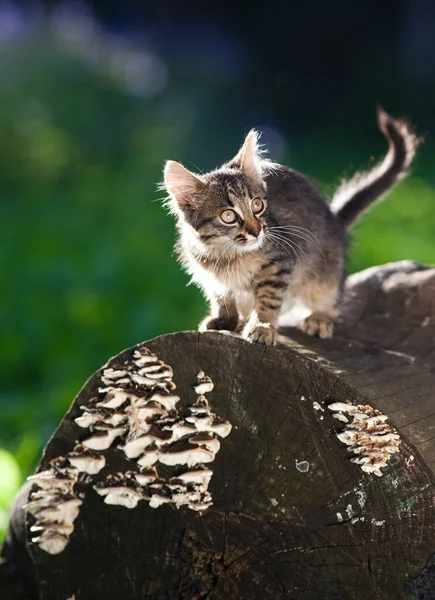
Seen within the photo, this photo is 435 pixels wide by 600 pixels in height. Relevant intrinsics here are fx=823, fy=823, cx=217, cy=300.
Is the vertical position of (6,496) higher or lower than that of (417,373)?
higher

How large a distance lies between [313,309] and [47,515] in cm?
135

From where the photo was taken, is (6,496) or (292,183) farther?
(6,496)

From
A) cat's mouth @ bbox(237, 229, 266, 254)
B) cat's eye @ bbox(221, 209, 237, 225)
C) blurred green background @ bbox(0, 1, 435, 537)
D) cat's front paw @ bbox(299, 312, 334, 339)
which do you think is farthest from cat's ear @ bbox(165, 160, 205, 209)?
blurred green background @ bbox(0, 1, 435, 537)

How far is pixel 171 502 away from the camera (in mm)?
2582

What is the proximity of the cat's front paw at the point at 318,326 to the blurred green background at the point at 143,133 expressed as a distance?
2545 millimetres

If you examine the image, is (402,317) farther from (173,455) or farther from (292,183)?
(173,455)

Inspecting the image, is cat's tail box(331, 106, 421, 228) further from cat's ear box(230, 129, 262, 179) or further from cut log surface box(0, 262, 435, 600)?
cut log surface box(0, 262, 435, 600)

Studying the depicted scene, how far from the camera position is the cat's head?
114 inches

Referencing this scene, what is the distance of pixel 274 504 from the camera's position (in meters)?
2.48

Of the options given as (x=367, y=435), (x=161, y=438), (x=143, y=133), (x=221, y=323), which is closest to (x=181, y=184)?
(x=221, y=323)

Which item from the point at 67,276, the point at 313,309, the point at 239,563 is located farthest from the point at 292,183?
the point at 67,276

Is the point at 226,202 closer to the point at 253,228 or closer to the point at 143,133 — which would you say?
the point at 253,228

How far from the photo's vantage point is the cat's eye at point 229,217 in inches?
115

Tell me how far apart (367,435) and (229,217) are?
3.17 feet
